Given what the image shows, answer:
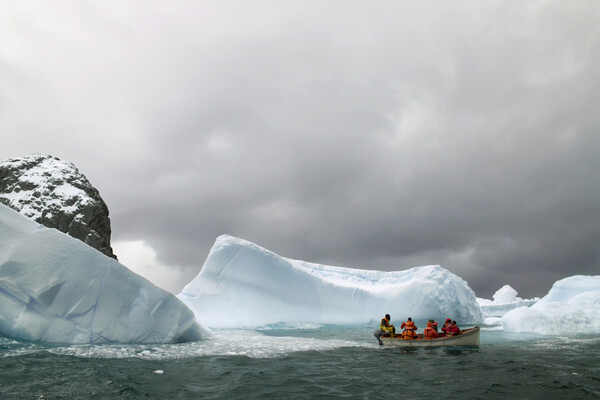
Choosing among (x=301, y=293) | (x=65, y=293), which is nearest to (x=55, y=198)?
(x=301, y=293)

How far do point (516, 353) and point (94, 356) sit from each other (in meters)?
12.2

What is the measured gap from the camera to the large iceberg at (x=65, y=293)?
401 inches

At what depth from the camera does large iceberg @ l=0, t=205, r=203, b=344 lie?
10195 mm

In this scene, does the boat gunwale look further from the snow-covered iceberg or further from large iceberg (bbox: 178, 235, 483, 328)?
large iceberg (bbox: 178, 235, 483, 328)

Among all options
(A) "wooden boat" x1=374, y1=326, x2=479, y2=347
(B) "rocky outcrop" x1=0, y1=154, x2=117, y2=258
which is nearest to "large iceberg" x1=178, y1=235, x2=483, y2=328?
(A) "wooden boat" x1=374, y1=326, x2=479, y2=347

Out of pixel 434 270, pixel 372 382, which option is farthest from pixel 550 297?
pixel 372 382

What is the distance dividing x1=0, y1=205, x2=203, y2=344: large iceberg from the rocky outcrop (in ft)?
122

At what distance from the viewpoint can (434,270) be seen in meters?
27.2

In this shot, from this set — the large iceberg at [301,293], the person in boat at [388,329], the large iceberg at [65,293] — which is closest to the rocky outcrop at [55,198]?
the large iceberg at [301,293]

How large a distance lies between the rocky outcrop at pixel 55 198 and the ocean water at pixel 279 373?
129 feet

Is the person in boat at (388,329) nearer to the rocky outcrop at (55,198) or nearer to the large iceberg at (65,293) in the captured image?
the large iceberg at (65,293)

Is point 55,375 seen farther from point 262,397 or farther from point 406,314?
point 406,314

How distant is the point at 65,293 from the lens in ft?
34.9

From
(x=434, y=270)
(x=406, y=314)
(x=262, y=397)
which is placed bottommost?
(x=262, y=397)
